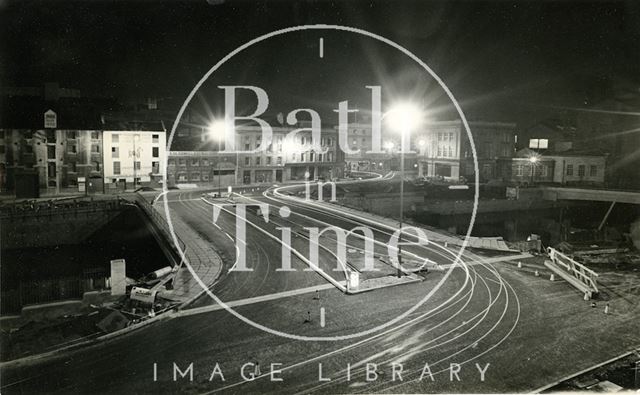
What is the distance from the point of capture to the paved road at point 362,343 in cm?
1578

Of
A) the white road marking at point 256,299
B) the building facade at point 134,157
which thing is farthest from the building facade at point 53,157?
the white road marking at point 256,299

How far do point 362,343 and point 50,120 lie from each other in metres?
60.3

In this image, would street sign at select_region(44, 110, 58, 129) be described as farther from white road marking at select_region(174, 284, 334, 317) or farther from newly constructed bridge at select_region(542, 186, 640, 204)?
newly constructed bridge at select_region(542, 186, 640, 204)

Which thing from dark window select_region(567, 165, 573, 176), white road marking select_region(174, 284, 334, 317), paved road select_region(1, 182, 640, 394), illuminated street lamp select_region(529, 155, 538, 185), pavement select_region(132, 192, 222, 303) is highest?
illuminated street lamp select_region(529, 155, 538, 185)

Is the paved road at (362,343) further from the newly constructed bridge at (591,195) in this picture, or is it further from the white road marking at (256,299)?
the newly constructed bridge at (591,195)

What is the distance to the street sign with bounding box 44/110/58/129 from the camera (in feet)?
202

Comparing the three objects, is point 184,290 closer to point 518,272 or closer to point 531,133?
point 518,272

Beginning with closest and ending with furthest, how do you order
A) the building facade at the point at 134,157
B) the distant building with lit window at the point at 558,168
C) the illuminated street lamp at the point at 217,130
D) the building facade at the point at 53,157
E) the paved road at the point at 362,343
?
the paved road at the point at 362,343 < the building facade at the point at 53,157 < the building facade at the point at 134,157 < the distant building with lit window at the point at 558,168 < the illuminated street lamp at the point at 217,130

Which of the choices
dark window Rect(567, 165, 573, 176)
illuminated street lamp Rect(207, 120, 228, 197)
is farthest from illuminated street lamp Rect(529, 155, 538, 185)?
illuminated street lamp Rect(207, 120, 228, 197)

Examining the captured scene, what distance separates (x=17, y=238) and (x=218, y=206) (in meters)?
20.8

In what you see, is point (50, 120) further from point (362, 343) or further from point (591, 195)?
point (591, 195)

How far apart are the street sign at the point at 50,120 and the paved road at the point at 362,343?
159ft

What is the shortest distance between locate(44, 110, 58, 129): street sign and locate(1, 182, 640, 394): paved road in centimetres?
4840

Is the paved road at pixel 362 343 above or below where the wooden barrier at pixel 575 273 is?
below
